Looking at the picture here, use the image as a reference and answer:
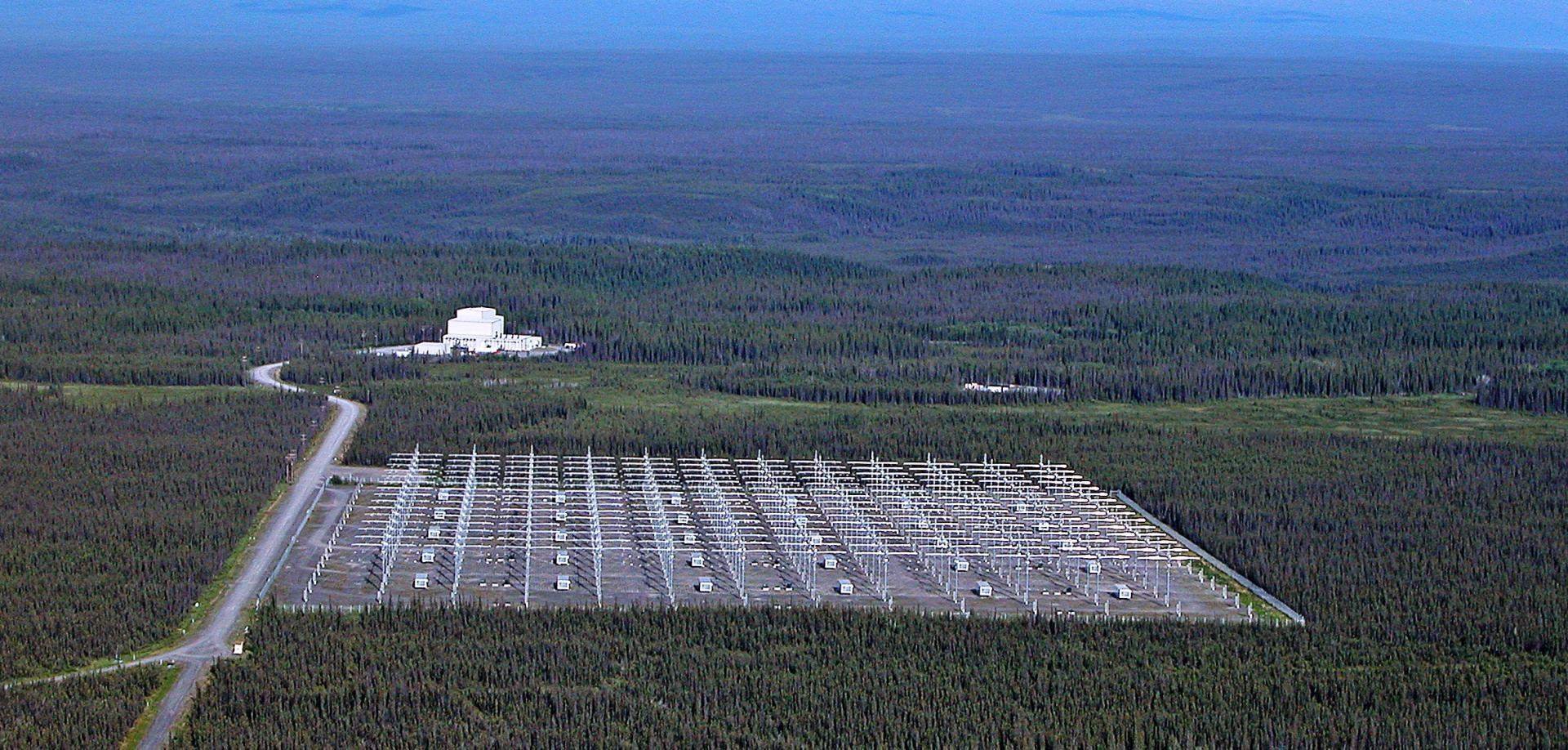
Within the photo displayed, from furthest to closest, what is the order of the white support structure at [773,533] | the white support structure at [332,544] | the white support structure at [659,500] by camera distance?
the white support structure at [659,500] < the white support structure at [773,533] < the white support structure at [332,544]

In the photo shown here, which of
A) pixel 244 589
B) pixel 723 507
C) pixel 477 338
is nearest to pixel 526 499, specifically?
pixel 723 507

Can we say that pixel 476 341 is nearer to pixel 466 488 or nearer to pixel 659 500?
pixel 466 488

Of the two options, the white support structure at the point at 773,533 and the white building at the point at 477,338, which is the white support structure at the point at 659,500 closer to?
the white support structure at the point at 773,533

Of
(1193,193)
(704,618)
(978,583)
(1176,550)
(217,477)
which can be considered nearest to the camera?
(704,618)

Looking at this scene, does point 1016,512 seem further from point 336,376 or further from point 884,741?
point 336,376

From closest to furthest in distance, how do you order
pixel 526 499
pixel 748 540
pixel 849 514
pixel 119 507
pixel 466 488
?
pixel 748 540
pixel 119 507
pixel 849 514
pixel 526 499
pixel 466 488

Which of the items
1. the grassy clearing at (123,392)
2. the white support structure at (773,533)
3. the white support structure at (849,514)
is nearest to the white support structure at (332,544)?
the white support structure at (773,533)

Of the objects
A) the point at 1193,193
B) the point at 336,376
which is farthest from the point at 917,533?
the point at 1193,193
